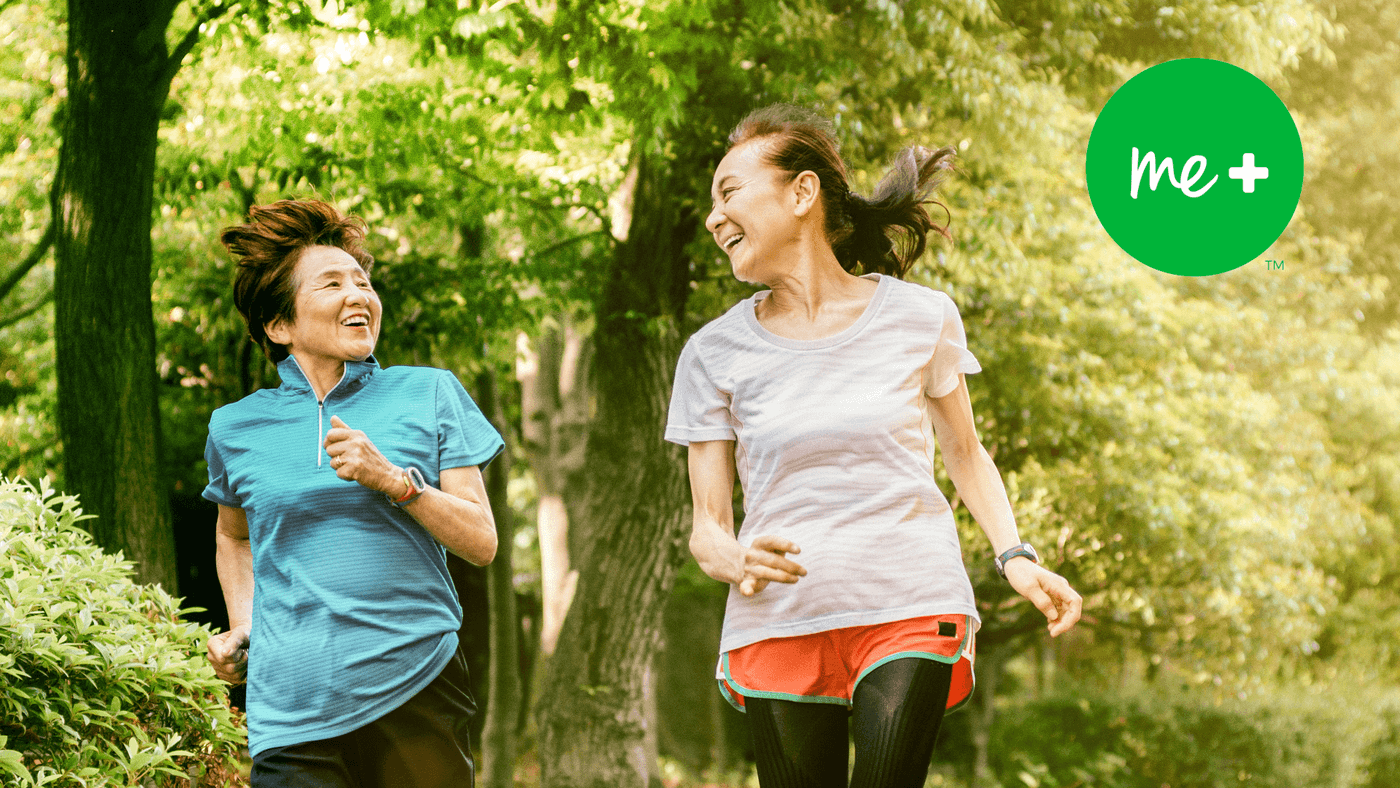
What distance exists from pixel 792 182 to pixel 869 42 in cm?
601

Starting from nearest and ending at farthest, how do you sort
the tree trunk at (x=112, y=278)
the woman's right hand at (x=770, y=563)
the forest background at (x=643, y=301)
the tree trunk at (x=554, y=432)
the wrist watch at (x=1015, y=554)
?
the woman's right hand at (x=770, y=563), the wrist watch at (x=1015, y=554), the tree trunk at (x=112, y=278), the forest background at (x=643, y=301), the tree trunk at (x=554, y=432)

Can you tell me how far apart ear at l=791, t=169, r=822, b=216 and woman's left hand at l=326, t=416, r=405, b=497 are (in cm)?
102

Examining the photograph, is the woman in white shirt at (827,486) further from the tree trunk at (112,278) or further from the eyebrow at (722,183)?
the tree trunk at (112,278)

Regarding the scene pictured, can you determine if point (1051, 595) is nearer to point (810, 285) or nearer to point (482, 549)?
point (810, 285)

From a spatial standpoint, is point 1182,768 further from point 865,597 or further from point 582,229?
point 865,597

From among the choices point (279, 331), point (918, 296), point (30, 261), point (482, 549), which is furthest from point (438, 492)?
point (30, 261)

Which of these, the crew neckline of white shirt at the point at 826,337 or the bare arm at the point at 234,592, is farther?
the bare arm at the point at 234,592

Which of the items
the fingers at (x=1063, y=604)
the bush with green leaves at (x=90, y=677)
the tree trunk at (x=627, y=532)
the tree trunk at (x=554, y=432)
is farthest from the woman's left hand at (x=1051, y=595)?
the tree trunk at (x=554, y=432)

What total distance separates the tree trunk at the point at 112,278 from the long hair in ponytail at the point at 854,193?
164 inches

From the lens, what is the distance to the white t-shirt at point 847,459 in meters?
2.45

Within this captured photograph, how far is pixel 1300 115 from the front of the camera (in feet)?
48.4

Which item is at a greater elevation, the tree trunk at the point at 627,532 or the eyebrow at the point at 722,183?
the eyebrow at the point at 722,183

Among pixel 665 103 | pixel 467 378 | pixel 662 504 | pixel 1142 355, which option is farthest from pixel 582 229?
pixel 1142 355

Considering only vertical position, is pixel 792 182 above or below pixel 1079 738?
above
